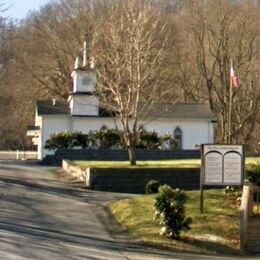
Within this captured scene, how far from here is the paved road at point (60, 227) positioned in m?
15.7

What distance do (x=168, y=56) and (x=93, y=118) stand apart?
8.36 m

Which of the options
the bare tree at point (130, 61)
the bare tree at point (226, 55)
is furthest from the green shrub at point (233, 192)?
the bare tree at point (226, 55)

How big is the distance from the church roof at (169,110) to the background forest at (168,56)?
1.42 m

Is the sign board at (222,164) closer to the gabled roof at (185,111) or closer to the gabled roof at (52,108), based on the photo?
the gabled roof at (185,111)

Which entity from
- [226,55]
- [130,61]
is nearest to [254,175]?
[130,61]

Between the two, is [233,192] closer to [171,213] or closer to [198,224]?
[198,224]

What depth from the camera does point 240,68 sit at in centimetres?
6556

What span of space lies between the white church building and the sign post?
1420 inches

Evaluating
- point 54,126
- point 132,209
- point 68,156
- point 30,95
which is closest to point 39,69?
point 30,95

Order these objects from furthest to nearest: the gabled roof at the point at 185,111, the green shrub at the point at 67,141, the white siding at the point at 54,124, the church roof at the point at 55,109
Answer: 1. the gabled roof at the point at 185,111
2. the church roof at the point at 55,109
3. the white siding at the point at 54,124
4. the green shrub at the point at 67,141

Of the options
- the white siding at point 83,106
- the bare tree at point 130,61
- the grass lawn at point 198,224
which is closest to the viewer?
the grass lawn at point 198,224

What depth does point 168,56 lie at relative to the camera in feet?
206

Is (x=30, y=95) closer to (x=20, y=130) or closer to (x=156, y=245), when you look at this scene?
(x=20, y=130)

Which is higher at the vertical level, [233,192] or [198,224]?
[233,192]
